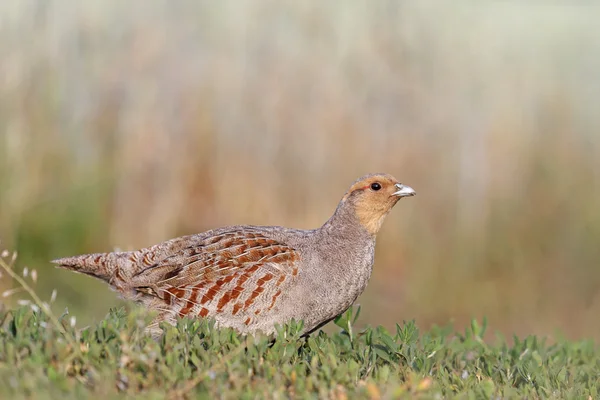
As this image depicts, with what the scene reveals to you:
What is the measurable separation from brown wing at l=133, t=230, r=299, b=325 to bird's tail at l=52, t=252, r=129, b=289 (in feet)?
0.80

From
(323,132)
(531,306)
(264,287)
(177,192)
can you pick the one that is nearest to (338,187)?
(323,132)

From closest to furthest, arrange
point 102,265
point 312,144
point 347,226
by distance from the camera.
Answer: point 347,226 < point 102,265 < point 312,144

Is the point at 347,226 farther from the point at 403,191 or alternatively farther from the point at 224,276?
the point at 224,276

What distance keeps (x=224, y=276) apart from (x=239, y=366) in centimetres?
136

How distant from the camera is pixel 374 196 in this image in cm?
512

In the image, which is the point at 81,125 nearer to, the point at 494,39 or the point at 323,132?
the point at 323,132

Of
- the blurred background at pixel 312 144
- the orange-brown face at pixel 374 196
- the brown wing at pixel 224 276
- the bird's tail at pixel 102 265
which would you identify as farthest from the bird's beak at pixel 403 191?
the blurred background at pixel 312 144

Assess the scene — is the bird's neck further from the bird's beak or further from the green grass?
the green grass

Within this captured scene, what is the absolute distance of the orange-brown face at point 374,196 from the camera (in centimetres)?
509

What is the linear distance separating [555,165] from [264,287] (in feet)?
16.8

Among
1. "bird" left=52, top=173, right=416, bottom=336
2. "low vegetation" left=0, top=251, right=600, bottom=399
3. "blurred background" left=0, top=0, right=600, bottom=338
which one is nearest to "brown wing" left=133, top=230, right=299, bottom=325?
"bird" left=52, top=173, right=416, bottom=336

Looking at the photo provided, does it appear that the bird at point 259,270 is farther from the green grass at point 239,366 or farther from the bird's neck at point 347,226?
the green grass at point 239,366

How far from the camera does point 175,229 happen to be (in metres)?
8.38

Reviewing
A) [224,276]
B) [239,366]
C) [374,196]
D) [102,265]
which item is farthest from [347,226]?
[239,366]
